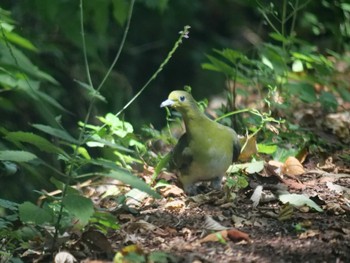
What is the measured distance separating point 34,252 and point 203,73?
19.6ft

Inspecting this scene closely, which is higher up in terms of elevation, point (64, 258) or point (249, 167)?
point (64, 258)

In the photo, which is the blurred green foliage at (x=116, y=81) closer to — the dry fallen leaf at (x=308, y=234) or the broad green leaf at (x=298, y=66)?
the broad green leaf at (x=298, y=66)

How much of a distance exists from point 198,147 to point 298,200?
1.72 ft

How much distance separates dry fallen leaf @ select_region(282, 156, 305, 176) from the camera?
4072 mm

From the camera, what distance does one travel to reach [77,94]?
740 cm

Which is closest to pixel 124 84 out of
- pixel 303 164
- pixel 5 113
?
pixel 5 113

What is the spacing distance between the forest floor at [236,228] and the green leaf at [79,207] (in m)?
0.20

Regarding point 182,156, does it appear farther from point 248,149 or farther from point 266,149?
point 266,149

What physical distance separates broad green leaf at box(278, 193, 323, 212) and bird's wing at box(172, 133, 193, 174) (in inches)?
18.0

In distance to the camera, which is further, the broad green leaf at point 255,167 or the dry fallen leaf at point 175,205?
the broad green leaf at point 255,167

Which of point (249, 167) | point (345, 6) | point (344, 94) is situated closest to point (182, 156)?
point (249, 167)

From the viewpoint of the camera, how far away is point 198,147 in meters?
3.67

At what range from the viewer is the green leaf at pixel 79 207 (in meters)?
2.75

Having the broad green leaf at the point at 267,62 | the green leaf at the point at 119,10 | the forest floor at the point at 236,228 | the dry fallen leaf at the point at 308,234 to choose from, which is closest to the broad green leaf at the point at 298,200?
the forest floor at the point at 236,228
